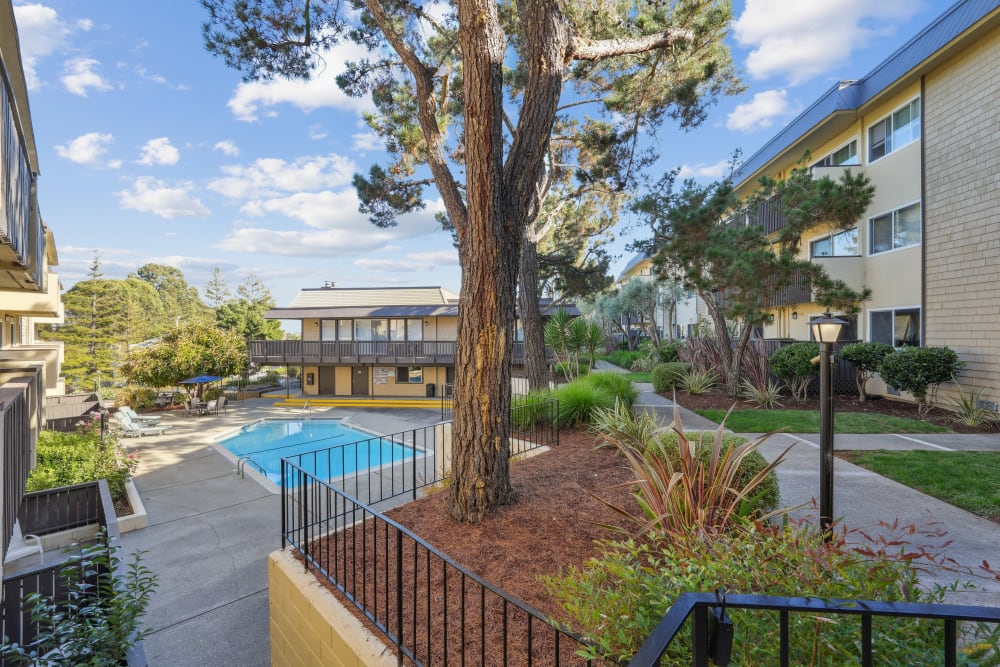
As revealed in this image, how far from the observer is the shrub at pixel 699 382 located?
12.4 m

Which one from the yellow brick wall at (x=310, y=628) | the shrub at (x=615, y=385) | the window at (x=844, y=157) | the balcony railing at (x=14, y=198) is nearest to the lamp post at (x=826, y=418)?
the yellow brick wall at (x=310, y=628)

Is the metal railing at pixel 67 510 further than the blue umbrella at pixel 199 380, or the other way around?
the blue umbrella at pixel 199 380

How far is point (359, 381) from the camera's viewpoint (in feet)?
76.6

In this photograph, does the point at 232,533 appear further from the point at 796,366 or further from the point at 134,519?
the point at 796,366

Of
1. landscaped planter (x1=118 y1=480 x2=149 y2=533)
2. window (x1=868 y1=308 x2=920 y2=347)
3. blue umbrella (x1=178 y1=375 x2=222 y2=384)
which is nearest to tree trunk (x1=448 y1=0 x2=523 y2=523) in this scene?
landscaped planter (x1=118 y1=480 x2=149 y2=533)

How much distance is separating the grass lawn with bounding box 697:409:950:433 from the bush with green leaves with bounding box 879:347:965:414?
3.13 ft

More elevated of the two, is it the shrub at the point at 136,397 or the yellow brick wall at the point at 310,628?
the yellow brick wall at the point at 310,628

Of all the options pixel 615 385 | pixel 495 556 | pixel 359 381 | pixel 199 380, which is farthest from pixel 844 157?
pixel 199 380

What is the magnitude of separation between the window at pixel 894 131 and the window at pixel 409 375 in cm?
1937

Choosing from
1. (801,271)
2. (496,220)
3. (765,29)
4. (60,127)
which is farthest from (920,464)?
(60,127)

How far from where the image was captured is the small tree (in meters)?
10.3

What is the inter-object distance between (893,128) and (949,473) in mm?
10093

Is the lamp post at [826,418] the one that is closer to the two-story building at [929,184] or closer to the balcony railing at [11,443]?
the balcony railing at [11,443]

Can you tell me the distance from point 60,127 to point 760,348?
17.3 meters
